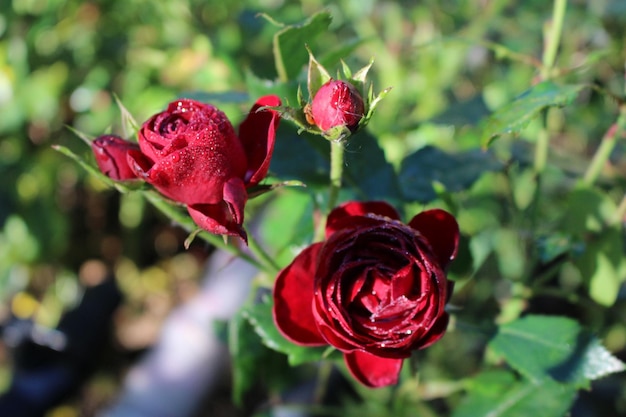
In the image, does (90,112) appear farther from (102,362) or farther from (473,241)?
(473,241)

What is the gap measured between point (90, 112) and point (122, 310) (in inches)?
24.5

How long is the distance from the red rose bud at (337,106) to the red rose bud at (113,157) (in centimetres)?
17

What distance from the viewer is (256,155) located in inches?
21.5

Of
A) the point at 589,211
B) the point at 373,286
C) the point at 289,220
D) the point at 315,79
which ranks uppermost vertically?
the point at 315,79

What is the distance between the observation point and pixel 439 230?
54 centimetres

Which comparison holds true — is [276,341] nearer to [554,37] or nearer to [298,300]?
[298,300]

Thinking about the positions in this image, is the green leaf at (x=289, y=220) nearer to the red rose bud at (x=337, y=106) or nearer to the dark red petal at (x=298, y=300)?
the dark red petal at (x=298, y=300)

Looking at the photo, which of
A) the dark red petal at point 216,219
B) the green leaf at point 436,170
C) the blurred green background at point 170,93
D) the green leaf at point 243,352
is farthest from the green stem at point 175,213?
the blurred green background at point 170,93

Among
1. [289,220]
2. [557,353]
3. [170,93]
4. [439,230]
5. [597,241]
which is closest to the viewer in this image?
[439,230]

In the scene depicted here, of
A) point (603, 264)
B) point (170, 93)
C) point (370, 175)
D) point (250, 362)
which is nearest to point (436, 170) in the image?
point (370, 175)

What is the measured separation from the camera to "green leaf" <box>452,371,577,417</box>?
0.67 metres

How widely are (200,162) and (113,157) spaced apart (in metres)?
0.08

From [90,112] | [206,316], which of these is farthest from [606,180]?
[90,112]

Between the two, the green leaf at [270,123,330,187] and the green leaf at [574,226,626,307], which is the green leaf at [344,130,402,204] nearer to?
the green leaf at [270,123,330,187]
